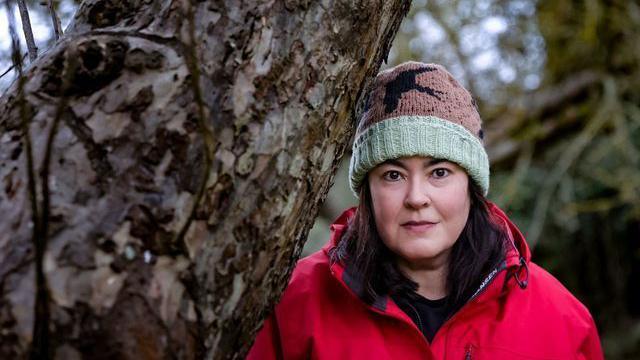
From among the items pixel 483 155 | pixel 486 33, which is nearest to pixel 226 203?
pixel 483 155

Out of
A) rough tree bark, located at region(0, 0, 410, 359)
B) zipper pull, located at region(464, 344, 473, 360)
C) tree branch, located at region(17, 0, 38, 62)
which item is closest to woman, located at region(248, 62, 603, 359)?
zipper pull, located at region(464, 344, 473, 360)

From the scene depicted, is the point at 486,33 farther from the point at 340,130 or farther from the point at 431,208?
the point at 340,130

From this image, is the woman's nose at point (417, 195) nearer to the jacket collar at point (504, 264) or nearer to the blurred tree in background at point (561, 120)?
the jacket collar at point (504, 264)

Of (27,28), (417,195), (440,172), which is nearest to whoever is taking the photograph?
(27,28)

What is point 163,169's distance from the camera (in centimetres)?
117

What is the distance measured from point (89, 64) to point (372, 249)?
122 centimetres

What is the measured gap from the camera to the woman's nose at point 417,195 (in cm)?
199

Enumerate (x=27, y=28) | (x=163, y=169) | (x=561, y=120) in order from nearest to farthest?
(x=163, y=169), (x=27, y=28), (x=561, y=120)

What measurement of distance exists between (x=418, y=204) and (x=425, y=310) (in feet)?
1.32

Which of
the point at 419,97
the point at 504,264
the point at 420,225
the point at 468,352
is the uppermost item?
the point at 419,97

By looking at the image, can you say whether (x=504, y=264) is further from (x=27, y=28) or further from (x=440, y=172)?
(x=27, y=28)

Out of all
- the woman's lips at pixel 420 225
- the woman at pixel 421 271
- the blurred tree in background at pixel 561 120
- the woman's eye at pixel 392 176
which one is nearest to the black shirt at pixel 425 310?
the woman at pixel 421 271

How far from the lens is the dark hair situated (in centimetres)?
214

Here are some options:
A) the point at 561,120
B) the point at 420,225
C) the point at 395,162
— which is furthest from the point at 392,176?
the point at 561,120
